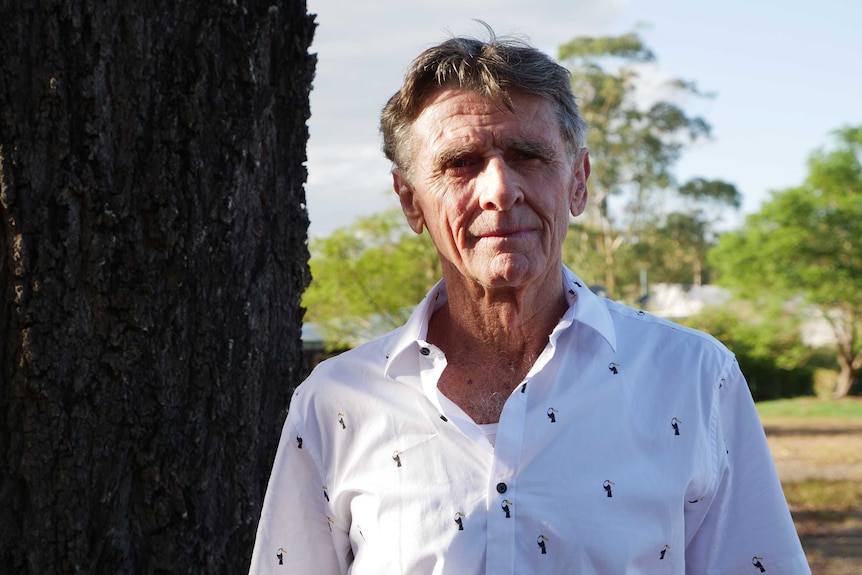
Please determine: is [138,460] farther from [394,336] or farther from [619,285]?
[619,285]

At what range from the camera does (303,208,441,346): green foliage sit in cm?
1252

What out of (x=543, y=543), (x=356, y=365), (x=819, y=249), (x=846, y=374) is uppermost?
(x=819, y=249)

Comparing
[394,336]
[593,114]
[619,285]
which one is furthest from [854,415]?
[394,336]

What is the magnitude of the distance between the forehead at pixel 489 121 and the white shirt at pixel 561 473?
36cm

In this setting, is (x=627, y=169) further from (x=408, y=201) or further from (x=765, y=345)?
(x=408, y=201)

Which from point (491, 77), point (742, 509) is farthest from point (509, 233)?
point (742, 509)

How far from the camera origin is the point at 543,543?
1729 mm

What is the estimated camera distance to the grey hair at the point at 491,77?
75.9 inches

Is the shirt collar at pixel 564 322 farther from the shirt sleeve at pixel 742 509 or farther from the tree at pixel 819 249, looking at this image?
the tree at pixel 819 249

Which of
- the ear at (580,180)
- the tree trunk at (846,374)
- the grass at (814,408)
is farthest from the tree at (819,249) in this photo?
the ear at (580,180)

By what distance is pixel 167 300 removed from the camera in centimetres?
227

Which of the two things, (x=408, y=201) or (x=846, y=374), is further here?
(x=846, y=374)

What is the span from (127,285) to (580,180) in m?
1.07

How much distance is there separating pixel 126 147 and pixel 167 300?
0.37m
